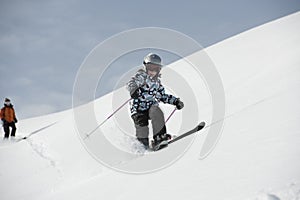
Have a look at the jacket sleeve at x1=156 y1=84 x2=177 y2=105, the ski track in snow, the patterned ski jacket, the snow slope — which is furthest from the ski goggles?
the ski track in snow

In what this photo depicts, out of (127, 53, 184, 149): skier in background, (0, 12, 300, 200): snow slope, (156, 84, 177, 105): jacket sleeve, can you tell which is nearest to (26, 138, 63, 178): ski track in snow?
(0, 12, 300, 200): snow slope

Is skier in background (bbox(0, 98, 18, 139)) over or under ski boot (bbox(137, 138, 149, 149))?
over

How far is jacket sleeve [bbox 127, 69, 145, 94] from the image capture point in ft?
20.5

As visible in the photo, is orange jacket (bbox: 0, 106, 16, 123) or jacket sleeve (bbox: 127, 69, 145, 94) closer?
jacket sleeve (bbox: 127, 69, 145, 94)

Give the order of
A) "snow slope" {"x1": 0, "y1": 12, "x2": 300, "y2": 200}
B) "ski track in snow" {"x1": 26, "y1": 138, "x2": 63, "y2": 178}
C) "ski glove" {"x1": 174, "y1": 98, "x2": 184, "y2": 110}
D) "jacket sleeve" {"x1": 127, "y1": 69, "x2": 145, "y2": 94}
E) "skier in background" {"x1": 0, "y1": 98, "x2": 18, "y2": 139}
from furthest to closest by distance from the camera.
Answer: "skier in background" {"x1": 0, "y1": 98, "x2": 18, "y2": 139}, "ski track in snow" {"x1": 26, "y1": 138, "x2": 63, "y2": 178}, "ski glove" {"x1": 174, "y1": 98, "x2": 184, "y2": 110}, "jacket sleeve" {"x1": 127, "y1": 69, "x2": 145, "y2": 94}, "snow slope" {"x1": 0, "y1": 12, "x2": 300, "y2": 200}

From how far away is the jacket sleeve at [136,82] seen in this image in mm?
6254

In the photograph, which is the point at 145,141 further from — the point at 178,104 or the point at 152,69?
the point at 152,69

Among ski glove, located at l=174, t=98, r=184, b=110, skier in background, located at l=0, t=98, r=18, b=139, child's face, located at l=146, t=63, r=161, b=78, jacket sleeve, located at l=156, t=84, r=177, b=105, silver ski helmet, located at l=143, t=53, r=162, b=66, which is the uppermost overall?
skier in background, located at l=0, t=98, r=18, b=139

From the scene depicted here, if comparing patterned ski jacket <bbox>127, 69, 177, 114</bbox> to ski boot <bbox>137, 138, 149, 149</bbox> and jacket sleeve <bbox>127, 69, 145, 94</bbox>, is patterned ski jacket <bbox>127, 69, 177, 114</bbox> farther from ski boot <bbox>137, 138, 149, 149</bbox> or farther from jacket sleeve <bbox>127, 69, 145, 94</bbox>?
ski boot <bbox>137, 138, 149, 149</bbox>

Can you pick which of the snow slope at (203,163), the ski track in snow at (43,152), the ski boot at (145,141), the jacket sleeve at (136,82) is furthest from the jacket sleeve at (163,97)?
the ski track in snow at (43,152)

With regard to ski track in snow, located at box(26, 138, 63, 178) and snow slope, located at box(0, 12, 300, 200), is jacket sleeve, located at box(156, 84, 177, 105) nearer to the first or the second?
snow slope, located at box(0, 12, 300, 200)

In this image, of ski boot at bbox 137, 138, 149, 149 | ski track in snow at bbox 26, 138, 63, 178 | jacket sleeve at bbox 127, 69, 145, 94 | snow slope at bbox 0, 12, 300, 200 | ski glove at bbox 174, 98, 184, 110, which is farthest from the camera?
ski track in snow at bbox 26, 138, 63, 178

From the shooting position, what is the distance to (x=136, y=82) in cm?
629

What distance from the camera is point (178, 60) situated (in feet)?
57.1
